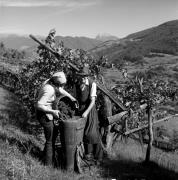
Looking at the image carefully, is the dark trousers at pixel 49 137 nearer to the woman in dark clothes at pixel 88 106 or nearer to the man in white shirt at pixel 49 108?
the man in white shirt at pixel 49 108

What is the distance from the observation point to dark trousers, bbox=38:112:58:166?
254 inches

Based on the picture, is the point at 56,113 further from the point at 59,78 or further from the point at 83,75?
the point at 83,75

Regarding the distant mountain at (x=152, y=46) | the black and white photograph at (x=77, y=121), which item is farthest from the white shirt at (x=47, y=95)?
the distant mountain at (x=152, y=46)

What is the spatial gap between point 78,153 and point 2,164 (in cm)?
146

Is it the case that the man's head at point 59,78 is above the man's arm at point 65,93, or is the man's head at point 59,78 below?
above

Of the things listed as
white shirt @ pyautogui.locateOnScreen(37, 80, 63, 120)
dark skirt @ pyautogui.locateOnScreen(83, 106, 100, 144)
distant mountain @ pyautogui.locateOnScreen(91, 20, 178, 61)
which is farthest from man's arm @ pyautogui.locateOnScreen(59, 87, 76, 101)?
distant mountain @ pyautogui.locateOnScreen(91, 20, 178, 61)

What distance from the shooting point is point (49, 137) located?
6.56 m

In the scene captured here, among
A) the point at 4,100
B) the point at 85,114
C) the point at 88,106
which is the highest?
the point at 88,106

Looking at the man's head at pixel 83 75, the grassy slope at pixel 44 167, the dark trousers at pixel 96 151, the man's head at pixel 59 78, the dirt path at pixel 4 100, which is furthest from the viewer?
the dirt path at pixel 4 100

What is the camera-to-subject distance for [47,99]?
6.38 metres

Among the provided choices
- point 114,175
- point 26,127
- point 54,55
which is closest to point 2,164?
point 114,175

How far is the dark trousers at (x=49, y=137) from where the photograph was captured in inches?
254

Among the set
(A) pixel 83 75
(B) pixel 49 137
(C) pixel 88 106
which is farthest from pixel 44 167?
(A) pixel 83 75

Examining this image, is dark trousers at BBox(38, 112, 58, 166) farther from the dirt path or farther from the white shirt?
the dirt path
